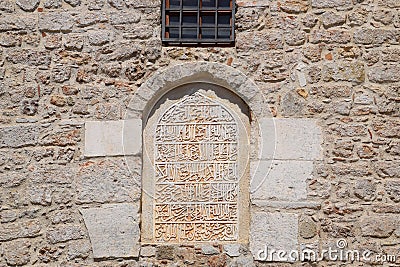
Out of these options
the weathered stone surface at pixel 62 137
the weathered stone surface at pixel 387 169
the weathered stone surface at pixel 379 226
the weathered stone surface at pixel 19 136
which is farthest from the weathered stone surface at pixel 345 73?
the weathered stone surface at pixel 19 136

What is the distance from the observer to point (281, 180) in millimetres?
5797

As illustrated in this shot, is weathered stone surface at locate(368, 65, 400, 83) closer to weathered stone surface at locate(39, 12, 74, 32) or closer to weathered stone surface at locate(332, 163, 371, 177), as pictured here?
weathered stone surface at locate(332, 163, 371, 177)

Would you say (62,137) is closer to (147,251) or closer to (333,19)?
(147,251)

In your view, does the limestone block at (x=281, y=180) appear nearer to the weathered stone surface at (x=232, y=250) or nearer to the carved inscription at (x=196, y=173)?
the carved inscription at (x=196, y=173)

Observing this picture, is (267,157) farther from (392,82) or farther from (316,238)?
(392,82)

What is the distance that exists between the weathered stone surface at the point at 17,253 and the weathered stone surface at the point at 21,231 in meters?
0.05

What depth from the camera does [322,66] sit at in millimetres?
5926

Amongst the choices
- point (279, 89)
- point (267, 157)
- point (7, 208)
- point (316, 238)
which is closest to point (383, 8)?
point (279, 89)

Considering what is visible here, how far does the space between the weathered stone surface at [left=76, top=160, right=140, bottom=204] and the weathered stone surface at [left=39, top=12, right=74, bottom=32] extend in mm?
1115

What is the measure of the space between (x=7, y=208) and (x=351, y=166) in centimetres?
267

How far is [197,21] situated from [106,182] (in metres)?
1.48

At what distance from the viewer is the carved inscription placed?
592cm

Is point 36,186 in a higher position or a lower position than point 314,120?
lower

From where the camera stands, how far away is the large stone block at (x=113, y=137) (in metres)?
5.90
